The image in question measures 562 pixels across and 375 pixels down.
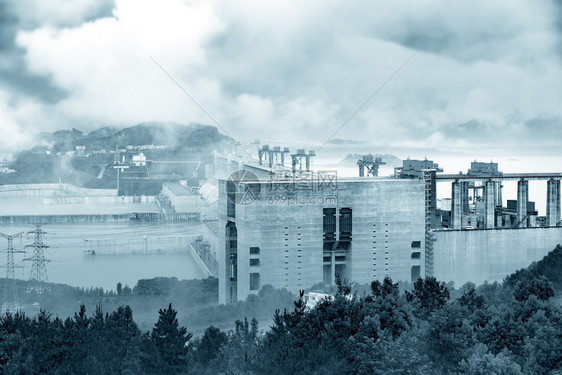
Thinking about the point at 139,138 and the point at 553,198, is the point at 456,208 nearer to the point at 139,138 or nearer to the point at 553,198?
the point at 553,198

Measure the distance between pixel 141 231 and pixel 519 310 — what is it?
95.9 ft

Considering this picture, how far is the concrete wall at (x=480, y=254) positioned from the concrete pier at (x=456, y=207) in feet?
1.41

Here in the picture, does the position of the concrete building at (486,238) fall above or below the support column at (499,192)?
below

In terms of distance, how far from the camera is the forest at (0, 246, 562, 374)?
11844 millimetres

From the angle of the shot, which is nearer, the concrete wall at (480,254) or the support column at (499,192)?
the concrete wall at (480,254)

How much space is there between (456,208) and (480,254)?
1.61 metres

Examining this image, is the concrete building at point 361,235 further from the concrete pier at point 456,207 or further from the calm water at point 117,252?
the calm water at point 117,252

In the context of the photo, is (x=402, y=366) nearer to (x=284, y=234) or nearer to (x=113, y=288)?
(x=284, y=234)

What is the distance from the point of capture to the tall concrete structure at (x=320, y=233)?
22.6 meters

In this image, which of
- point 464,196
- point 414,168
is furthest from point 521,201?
point 414,168

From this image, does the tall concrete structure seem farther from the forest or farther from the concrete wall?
the forest

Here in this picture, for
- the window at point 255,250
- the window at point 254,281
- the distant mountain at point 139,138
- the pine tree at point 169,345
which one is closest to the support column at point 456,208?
the window at point 255,250

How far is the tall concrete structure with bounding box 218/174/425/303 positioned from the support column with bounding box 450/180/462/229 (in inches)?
45.2

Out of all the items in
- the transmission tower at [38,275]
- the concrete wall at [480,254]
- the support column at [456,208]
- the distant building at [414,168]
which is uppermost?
the distant building at [414,168]
